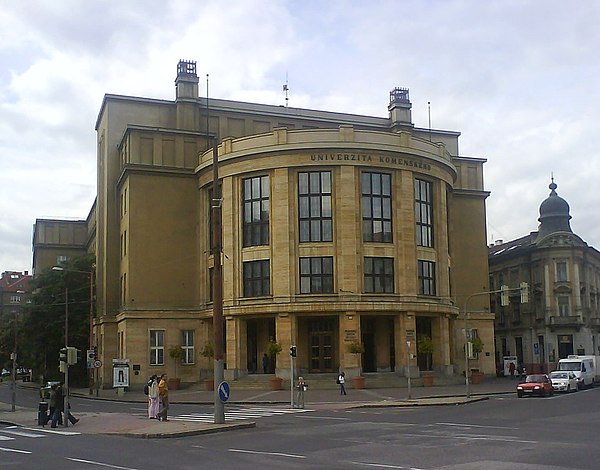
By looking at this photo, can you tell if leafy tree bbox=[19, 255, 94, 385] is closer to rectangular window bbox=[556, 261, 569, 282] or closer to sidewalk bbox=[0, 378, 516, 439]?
sidewalk bbox=[0, 378, 516, 439]

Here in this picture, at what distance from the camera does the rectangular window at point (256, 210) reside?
55844 millimetres

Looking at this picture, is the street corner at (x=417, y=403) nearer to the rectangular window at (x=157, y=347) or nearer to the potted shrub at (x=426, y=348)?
the potted shrub at (x=426, y=348)

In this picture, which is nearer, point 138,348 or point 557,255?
point 138,348

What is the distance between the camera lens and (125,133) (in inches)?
2408


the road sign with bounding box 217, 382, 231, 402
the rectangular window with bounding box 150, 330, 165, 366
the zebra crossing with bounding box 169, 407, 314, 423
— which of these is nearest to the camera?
the road sign with bounding box 217, 382, 231, 402

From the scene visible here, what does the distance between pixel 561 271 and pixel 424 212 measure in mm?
29190

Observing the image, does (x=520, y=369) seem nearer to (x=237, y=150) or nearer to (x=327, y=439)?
(x=237, y=150)

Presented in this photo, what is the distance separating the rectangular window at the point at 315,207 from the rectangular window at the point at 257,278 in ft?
Result: 10.6

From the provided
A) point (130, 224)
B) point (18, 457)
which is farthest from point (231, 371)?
point (18, 457)

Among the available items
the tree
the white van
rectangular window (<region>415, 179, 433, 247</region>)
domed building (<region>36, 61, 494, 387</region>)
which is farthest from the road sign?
the white van

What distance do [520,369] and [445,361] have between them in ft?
53.1

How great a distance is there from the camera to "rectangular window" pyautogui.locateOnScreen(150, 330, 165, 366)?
5803 cm

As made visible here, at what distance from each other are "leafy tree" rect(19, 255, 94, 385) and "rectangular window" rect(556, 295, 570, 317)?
4488 cm

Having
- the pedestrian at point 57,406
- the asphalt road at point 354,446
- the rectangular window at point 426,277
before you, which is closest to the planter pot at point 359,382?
the rectangular window at point 426,277
